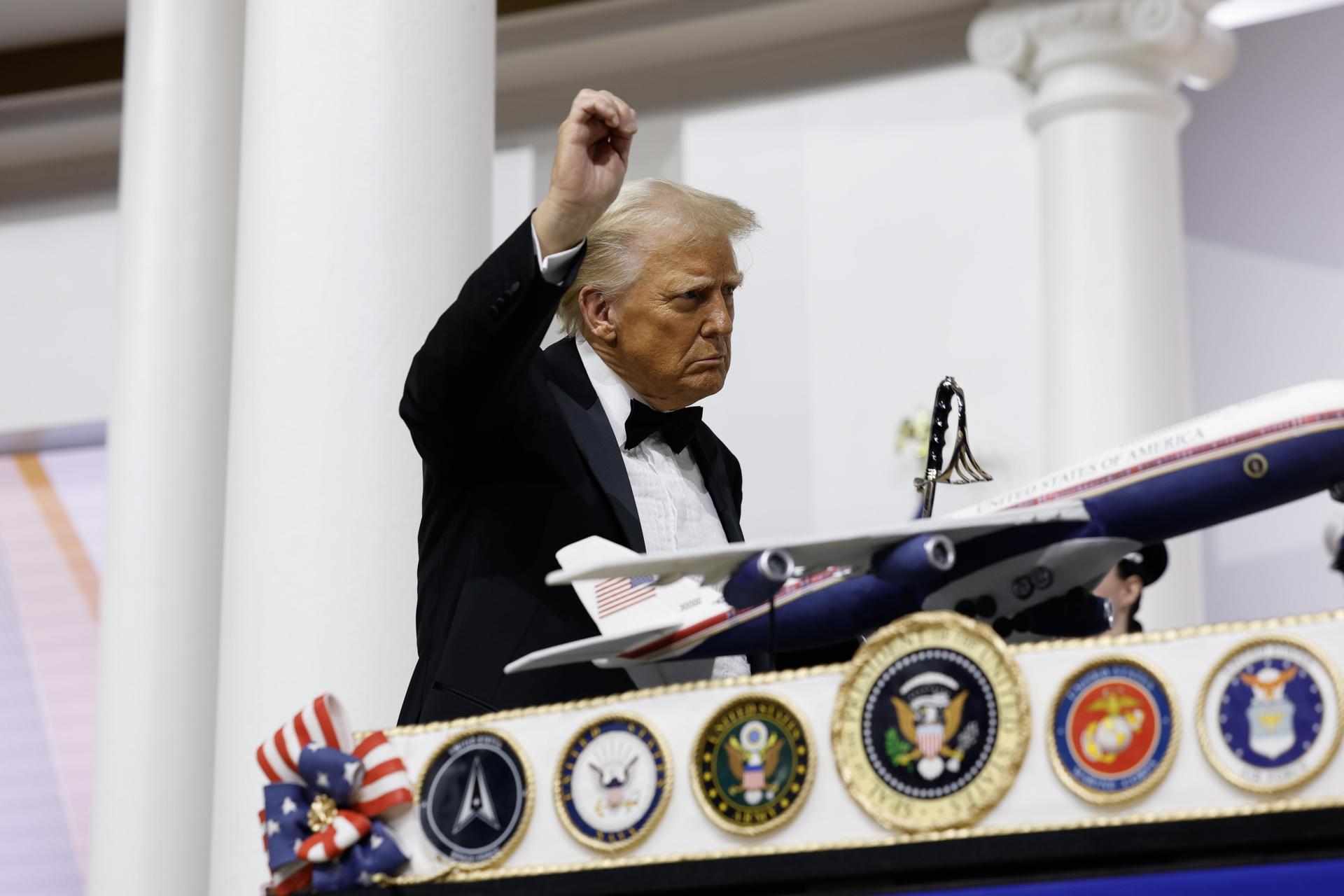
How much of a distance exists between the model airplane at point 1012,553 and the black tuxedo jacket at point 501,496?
9.0 inches

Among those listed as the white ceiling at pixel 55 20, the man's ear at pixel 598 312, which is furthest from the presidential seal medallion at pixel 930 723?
the white ceiling at pixel 55 20

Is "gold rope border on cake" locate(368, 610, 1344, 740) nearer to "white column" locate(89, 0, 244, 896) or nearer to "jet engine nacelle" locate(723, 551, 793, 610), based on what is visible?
"jet engine nacelle" locate(723, 551, 793, 610)

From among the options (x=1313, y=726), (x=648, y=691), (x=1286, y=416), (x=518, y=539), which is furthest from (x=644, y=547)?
(x=1313, y=726)

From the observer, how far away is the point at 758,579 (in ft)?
4.89

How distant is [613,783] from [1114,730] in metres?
0.41

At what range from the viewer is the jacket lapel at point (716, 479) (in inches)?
90.2

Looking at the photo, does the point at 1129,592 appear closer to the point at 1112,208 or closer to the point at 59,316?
the point at 1112,208

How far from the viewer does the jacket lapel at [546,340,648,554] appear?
2.02 m

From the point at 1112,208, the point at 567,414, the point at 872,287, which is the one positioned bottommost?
the point at 567,414

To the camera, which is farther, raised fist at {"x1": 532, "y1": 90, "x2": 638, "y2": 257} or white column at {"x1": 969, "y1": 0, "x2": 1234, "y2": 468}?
white column at {"x1": 969, "y1": 0, "x2": 1234, "y2": 468}

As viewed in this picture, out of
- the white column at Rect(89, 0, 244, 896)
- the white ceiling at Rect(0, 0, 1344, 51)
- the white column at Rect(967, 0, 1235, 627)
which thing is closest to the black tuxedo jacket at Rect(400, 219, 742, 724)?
the white column at Rect(89, 0, 244, 896)

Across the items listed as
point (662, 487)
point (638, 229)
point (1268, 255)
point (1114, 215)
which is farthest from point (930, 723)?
point (1268, 255)

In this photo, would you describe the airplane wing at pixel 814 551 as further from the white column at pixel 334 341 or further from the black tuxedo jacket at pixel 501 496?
the white column at pixel 334 341

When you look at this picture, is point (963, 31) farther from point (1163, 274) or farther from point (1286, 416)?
point (1286, 416)
